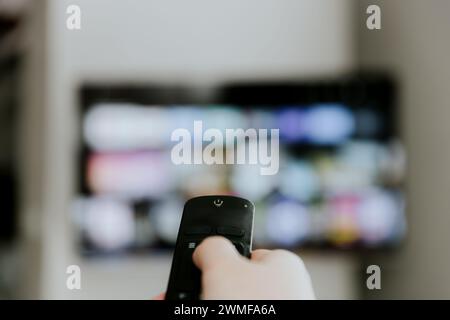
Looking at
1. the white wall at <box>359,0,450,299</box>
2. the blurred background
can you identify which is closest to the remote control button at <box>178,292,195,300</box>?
the white wall at <box>359,0,450,299</box>

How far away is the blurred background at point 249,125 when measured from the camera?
146 cm

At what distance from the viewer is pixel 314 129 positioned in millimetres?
1512

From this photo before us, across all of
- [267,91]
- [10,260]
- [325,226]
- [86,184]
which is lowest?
[10,260]

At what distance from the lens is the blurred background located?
4.77 feet

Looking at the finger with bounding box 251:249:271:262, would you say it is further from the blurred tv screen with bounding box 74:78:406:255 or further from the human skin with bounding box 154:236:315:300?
the blurred tv screen with bounding box 74:78:406:255

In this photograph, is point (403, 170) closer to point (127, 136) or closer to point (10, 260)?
point (127, 136)

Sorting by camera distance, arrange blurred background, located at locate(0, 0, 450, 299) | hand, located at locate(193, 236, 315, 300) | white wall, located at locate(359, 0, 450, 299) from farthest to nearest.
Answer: blurred background, located at locate(0, 0, 450, 299), white wall, located at locate(359, 0, 450, 299), hand, located at locate(193, 236, 315, 300)

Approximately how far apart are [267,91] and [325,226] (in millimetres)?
364

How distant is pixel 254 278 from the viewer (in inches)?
14.6

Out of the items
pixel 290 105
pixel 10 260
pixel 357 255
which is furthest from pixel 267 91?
pixel 10 260

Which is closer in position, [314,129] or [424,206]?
[424,206]

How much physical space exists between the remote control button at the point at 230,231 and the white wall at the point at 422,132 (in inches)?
29.7

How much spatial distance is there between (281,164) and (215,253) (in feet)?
3.64

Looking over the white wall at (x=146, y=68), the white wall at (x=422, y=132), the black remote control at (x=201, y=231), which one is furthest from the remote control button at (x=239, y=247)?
the white wall at (x=146, y=68)
